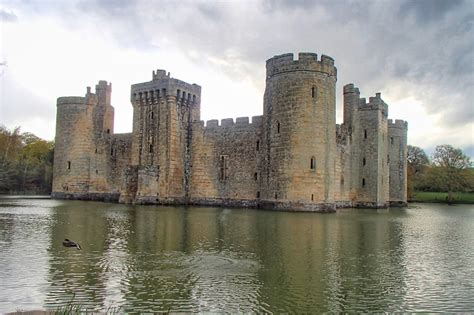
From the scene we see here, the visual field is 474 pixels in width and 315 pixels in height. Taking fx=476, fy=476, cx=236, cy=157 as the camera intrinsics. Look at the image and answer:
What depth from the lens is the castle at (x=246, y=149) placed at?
26.2 metres

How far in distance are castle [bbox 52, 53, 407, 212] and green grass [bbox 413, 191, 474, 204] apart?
52.3 ft

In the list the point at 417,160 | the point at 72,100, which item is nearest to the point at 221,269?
the point at 72,100

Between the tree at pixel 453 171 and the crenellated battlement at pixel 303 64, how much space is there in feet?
95.5

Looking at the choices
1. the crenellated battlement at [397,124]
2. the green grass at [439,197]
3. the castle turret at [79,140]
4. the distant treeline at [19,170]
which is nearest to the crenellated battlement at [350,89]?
the crenellated battlement at [397,124]

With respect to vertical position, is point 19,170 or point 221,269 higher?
point 19,170

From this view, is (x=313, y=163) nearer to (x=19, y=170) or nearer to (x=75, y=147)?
(x=75, y=147)

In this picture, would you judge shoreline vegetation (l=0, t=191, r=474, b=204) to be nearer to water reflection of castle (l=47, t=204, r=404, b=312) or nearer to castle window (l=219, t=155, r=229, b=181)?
castle window (l=219, t=155, r=229, b=181)

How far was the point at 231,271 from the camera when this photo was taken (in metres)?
9.05

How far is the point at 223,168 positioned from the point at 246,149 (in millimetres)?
2281

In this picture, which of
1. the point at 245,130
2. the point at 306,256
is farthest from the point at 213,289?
the point at 245,130

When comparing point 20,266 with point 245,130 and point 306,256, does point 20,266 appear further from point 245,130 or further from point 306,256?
point 245,130

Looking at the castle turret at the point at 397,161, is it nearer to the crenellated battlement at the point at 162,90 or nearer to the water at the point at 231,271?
the crenellated battlement at the point at 162,90

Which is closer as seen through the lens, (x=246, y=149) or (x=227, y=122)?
(x=246, y=149)

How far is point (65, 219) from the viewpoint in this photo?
18.7 metres
